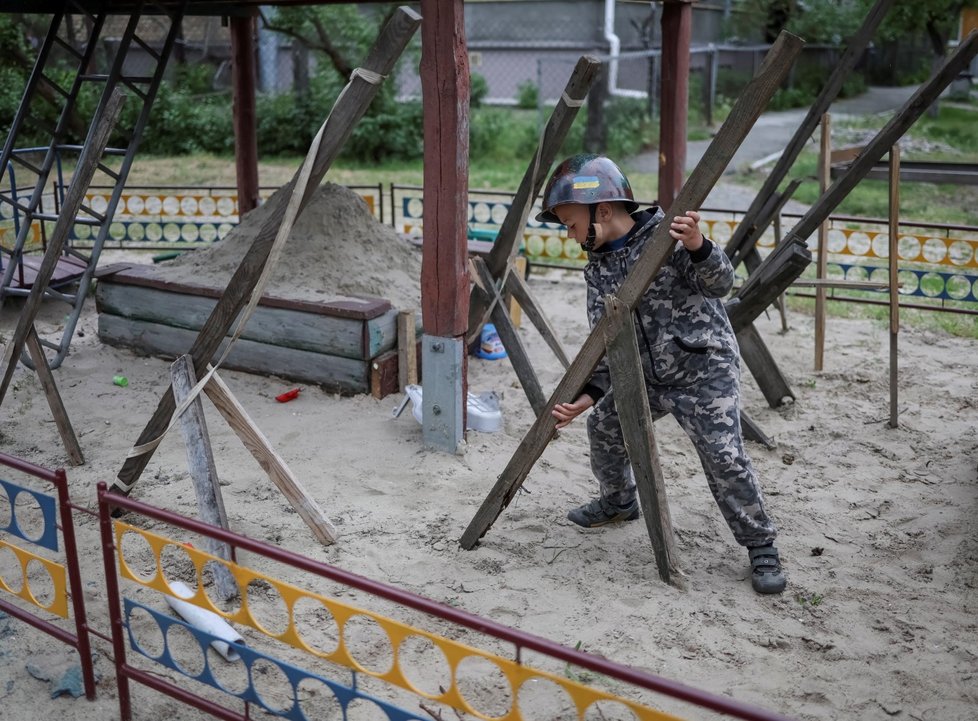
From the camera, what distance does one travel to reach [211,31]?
20.2 meters

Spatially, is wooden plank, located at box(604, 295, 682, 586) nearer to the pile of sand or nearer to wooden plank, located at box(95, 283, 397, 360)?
wooden plank, located at box(95, 283, 397, 360)

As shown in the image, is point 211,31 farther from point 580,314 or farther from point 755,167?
point 580,314

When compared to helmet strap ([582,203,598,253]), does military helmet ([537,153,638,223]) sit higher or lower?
higher

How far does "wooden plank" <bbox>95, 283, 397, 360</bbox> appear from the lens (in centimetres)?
576

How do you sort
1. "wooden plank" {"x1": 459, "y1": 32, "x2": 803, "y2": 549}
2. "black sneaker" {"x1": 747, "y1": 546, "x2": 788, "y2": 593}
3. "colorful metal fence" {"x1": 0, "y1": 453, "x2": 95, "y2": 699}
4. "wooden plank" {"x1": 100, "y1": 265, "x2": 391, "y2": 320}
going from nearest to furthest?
"colorful metal fence" {"x1": 0, "y1": 453, "x2": 95, "y2": 699} → "wooden plank" {"x1": 459, "y1": 32, "x2": 803, "y2": 549} → "black sneaker" {"x1": 747, "y1": 546, "x2": 788, "y2": 593} → "wooden plank" {"x1": 100, "y1": 265, "x2": 391, "y2": 320}

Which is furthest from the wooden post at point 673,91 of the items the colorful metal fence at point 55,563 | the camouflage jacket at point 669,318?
the colorful metal fence at point 55,563

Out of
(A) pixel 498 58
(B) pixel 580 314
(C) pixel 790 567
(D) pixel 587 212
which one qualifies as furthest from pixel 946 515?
(A) pixel 498 58

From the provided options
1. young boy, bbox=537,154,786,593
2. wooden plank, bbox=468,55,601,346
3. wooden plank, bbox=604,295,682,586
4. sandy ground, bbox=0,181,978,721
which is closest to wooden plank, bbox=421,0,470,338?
wooden plank, bbox=468,55,601,346

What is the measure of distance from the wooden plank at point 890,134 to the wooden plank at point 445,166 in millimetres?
1695

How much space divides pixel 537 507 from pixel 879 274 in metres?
5.71

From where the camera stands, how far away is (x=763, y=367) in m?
5.81

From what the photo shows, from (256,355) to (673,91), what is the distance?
A: 11.6ft

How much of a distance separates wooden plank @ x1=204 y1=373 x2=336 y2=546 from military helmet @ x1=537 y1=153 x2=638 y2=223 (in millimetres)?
1435

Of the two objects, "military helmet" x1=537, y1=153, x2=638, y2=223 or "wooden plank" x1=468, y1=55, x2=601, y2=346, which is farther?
"wooden plank" x1=468, y1=55, x2=601, y2=346
